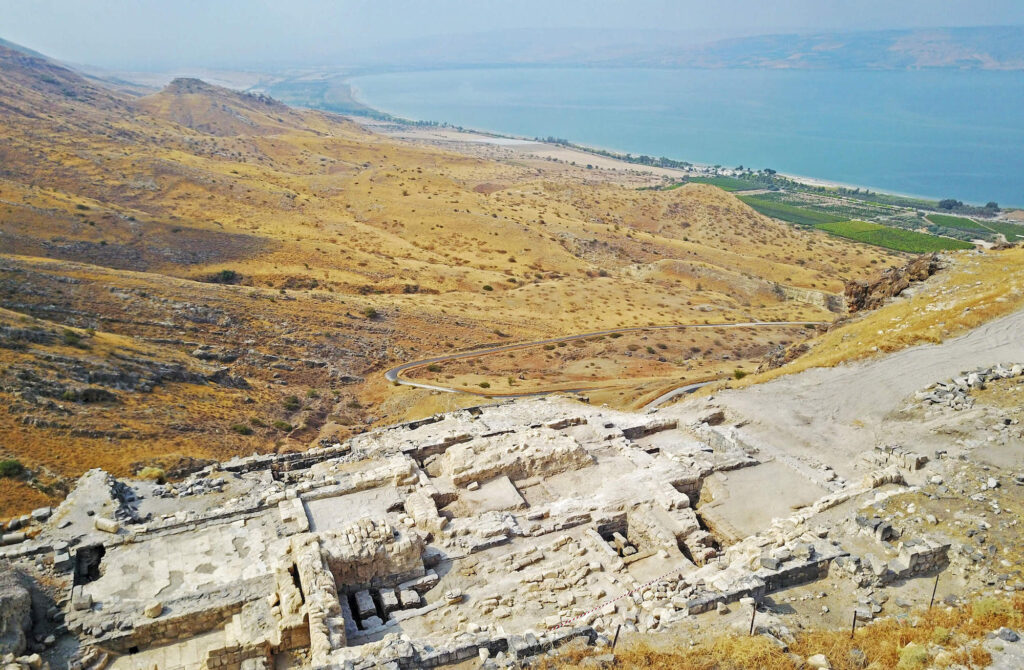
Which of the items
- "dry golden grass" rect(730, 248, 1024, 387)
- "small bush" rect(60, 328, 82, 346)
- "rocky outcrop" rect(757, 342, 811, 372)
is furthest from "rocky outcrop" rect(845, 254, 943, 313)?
"small bush" rect(60, 328, 82, 346)

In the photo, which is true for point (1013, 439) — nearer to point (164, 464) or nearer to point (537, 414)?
point (537, 414)

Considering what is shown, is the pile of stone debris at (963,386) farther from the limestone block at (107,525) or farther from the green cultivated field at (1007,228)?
the green cultivated field at (1007,228)

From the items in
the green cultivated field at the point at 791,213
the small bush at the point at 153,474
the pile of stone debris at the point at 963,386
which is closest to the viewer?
the small bush at the point at 153,474

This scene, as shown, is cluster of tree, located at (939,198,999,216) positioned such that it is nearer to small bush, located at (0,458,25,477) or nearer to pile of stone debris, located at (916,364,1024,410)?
pile of stone debris, located at (916,364,1024,410)

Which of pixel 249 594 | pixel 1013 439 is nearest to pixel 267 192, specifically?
pixel 249 594

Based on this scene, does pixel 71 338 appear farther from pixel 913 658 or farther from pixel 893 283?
pixel 893 283

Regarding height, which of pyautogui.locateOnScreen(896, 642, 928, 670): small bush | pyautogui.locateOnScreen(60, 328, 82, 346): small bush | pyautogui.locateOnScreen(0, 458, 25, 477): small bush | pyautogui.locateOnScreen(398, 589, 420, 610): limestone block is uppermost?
pyautogui.locateOnScreen(60, 328, 82, 346): small bush

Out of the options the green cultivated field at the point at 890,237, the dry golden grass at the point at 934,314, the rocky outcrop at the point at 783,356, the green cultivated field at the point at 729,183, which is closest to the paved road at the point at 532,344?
the rocky outcrop at the point at 783,356
